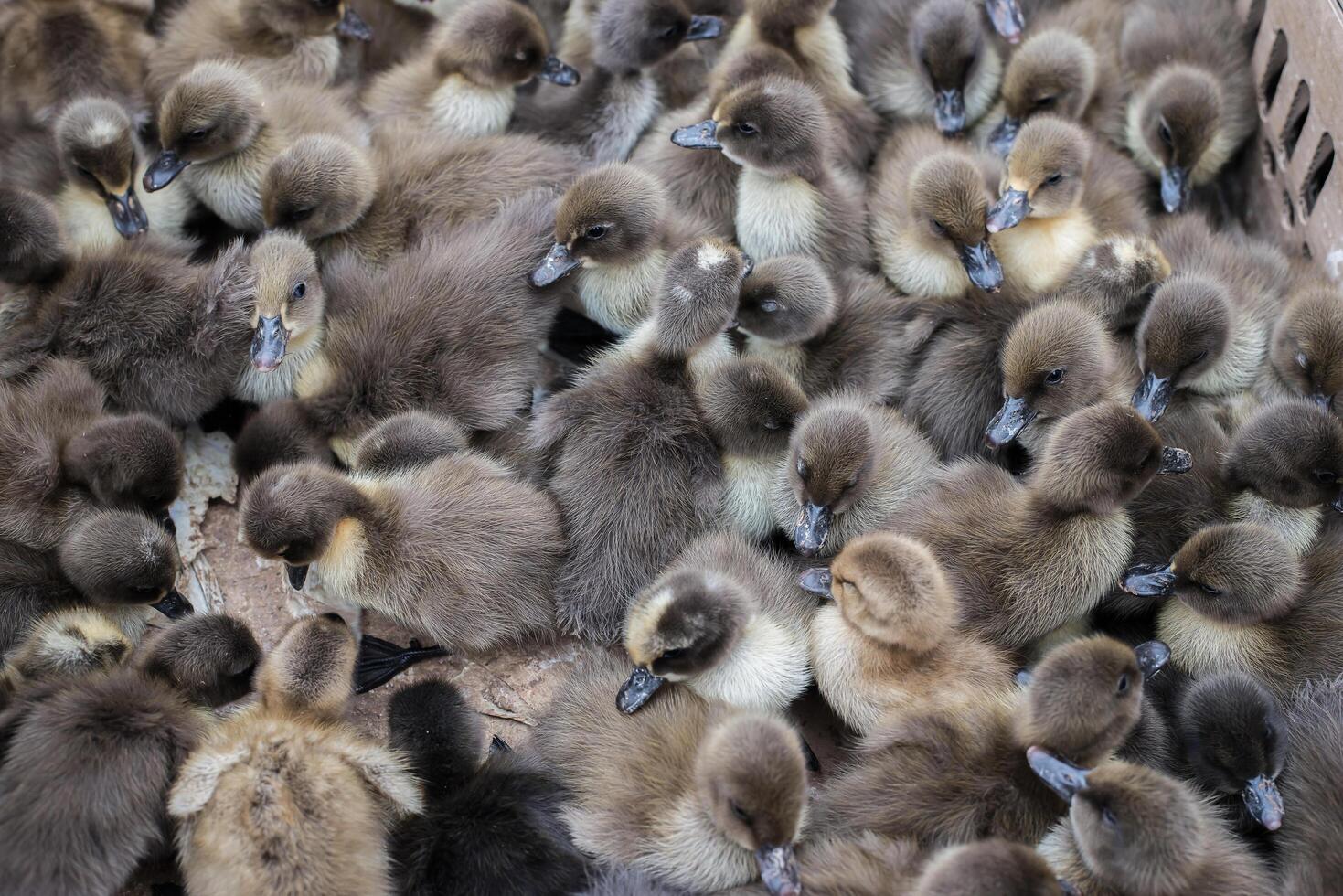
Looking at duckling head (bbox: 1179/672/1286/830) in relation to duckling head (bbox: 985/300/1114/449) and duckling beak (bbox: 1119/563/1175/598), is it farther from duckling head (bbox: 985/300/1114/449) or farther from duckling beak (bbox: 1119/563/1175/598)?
duckling head (bbox: 985/300/1114/449)

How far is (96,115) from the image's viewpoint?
3834 mm

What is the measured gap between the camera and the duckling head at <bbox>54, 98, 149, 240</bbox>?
12.5ft

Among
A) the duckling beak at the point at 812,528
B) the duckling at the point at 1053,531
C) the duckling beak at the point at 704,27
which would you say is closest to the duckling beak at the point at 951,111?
the duckling beak at the point at 704,27

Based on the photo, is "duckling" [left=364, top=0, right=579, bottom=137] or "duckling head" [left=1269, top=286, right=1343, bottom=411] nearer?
"duckling head" [left=1269, top=286, right=1343, bottom=411]

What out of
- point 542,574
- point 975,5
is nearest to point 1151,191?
point 975,5

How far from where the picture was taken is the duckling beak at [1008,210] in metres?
3.74

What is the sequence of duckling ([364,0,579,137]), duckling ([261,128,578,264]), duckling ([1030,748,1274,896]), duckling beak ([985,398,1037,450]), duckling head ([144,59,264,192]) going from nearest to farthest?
duckling ([1030,748,1274,896])
duckling beak ([985,398,1037,450])
duckling ([261,128,578,264])
duckling head ([144,59,264,192])
duckling ([364,0,579,137])

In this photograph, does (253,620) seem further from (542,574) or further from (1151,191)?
(1151,191)

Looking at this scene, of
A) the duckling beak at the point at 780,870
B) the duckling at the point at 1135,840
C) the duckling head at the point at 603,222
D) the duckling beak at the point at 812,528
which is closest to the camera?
the duckling at the point at 1135,840

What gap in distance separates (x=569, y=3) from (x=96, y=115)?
1689mm

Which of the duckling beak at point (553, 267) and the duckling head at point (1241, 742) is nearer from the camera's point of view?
the duckling head at point (1241, 742)

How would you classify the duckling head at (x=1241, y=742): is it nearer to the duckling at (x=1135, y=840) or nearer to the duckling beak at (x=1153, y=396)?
the duckling at (x=1135, y=840)

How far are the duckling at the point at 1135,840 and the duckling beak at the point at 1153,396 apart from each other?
111cm

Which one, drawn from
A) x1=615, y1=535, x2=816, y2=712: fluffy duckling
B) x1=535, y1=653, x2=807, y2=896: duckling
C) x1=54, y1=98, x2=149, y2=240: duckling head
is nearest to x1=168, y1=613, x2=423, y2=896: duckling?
x1=535, y1=653, x2=807, y2=896: duckling
